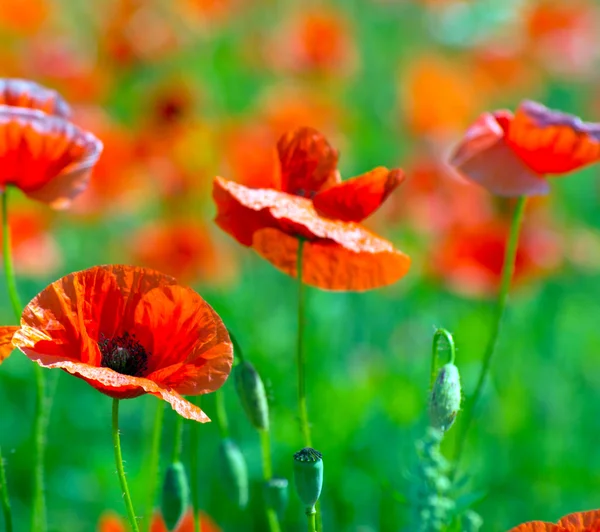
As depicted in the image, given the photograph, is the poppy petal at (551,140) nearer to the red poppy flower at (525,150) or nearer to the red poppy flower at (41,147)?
the red poppy flower at (525,150)

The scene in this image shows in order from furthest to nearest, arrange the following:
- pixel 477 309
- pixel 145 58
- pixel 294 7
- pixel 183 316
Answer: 1. pixel 294 7
2. pixel 145 58
3. pixel 477 309
4. pixel 183 316

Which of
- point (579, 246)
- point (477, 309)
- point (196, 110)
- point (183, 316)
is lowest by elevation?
point (477, 309)

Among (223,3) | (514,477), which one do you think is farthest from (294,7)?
(514,477)

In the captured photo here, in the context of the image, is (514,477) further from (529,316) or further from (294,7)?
(294,7)

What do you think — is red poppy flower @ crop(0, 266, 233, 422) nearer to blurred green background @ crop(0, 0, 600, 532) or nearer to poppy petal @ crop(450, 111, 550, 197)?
blurred green background @ crop(0, 0, 600, 532)

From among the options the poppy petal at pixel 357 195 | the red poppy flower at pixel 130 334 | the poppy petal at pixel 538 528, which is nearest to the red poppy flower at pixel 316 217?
the poppy petal at pixel 357 195

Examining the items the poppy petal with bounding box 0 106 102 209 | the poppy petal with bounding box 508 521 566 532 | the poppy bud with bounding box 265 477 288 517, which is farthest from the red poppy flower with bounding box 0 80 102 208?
the poppy petal with bounding box 508 521 566 532

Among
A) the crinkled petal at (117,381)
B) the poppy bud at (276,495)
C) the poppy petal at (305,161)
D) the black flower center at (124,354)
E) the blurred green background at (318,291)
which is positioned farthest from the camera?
the blurred green background at (318,291)
